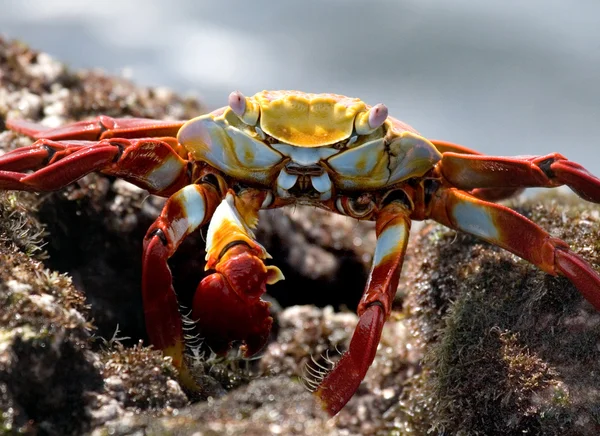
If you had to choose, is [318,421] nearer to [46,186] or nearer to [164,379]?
[164,379]

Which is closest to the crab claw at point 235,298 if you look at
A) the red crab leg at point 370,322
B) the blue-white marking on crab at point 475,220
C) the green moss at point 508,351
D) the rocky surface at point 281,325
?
the rocky surface at point 281,325

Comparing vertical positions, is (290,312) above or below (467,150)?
below

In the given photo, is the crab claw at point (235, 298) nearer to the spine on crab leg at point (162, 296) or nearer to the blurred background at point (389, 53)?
the spine on crab leg at point (162, 296)

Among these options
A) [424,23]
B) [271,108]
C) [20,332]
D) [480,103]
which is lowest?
[480,103]

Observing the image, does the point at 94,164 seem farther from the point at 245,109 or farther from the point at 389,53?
the point at 389,53

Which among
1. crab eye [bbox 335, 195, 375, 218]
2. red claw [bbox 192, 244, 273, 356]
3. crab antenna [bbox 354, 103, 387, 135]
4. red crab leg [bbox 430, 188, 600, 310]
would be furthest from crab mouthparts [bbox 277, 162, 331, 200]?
red crab leg [bbox 430, 188, 600, 310]

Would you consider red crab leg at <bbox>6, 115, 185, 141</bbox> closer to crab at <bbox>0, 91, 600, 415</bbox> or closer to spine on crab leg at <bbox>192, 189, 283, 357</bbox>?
crab at <bbox>0, 91, 600, 415</bbox>

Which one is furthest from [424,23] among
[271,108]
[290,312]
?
[271,108]

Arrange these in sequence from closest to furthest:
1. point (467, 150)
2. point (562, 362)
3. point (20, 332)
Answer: point (20, 332) < point (562, 362) < point (467, 150)
